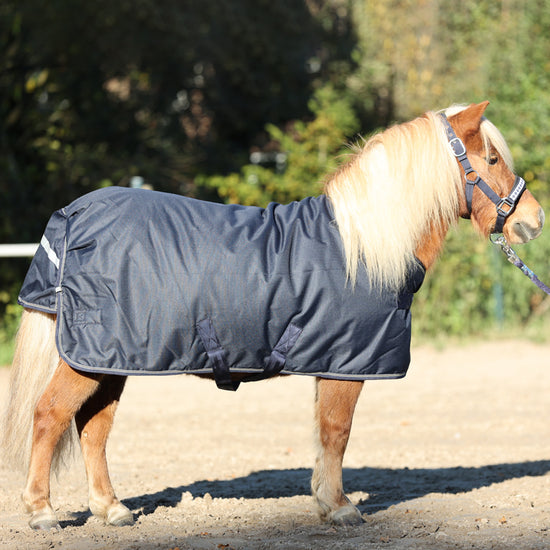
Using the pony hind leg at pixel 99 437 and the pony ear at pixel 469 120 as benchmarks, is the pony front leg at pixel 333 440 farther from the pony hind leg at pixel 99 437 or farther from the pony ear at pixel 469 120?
the pony ear at pixel 469 120

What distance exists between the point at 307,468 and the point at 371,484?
1.98 feet

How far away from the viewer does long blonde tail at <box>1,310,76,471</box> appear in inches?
142

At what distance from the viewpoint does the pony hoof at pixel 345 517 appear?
3.55 meters

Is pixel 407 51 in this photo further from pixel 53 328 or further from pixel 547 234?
pixel 53 328

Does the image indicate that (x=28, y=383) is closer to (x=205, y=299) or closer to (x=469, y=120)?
(x=205, y=299)

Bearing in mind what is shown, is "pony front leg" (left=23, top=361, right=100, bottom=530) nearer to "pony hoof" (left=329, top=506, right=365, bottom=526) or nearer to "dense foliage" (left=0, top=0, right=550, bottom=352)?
"pony hoof" (left=329, top=506, right=365, bottom=526)

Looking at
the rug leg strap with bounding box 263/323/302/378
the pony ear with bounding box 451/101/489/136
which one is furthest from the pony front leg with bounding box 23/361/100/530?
the pony ear with bounding box 451/101/489/136

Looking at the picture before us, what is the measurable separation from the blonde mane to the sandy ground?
1.20 metres

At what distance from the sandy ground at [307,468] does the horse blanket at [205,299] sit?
73 centimetres

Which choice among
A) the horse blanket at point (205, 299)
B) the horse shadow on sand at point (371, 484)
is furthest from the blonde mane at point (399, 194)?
the horse shadow on sand at point (371, 484)

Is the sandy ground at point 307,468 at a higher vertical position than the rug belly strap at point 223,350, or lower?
lower

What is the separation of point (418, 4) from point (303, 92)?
4654mm

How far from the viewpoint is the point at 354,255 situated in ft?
11.4

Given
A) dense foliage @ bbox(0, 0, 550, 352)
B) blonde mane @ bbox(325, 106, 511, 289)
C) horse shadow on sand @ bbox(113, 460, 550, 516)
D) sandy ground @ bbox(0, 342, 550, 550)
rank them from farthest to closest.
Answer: dense foliage @ bbox(0, 0, 550, 352), horse shadow on sand @ bbox(113, 460, 550, 516), blonde mane @ bbox(325, 106, 511, 289), sandy ground @ bbox(0, 342, 550, 550)
